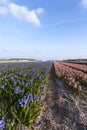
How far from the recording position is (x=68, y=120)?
5.13 metres

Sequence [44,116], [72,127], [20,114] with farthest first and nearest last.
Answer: [44,116] → [72,127] → [20,114]

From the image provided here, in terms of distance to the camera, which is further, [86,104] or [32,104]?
[86,104]

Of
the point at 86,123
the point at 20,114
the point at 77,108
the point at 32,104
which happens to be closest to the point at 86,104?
the point at 77,108

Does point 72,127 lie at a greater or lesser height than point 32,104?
lesser

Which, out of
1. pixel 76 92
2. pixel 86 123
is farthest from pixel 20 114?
pixel 76 92

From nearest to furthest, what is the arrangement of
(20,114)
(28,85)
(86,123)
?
(20,114) < (86,123) < (28,85)

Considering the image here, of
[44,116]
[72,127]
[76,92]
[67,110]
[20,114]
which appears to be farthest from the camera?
[76,92]

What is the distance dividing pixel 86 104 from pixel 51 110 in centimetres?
149

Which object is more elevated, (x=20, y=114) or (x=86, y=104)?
(x=20, y=114)

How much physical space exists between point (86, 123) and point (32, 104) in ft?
4.77

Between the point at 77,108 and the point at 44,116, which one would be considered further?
the point at 77,108

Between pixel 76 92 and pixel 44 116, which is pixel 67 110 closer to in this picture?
pixel 44 116

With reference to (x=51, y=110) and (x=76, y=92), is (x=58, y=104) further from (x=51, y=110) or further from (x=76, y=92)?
→ (x=76, y=92)

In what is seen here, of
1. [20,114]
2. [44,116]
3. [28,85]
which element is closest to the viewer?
[20,114]
